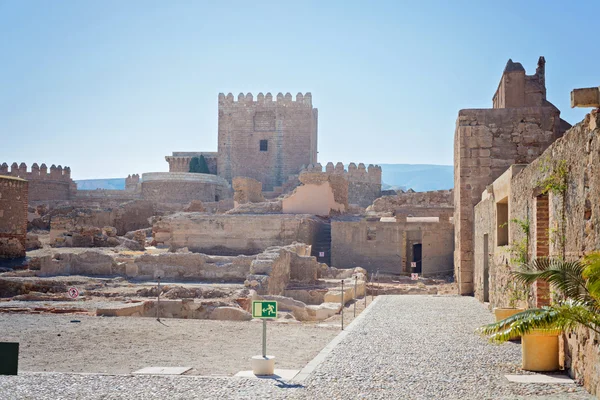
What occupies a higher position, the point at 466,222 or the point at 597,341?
the point at 466,222

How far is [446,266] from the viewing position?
Answer: 77.2 ft

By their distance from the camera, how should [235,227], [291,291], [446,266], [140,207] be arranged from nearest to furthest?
1. [291,291]
2. [446,266]
3. [235,227]
4. [140,207]

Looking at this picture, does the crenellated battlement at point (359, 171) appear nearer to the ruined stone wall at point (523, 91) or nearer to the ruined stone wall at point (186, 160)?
the ruined stone wall at point (186, 160)

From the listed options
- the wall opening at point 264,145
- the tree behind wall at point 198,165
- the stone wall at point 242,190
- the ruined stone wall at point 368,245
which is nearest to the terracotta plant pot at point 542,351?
the ruined stone wall at point 368,245

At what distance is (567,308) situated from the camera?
17.4 ft

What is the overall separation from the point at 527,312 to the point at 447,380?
50.6 inches

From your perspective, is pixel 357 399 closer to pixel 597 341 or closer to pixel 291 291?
pixel 597 341

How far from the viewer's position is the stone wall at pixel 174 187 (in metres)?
48.1

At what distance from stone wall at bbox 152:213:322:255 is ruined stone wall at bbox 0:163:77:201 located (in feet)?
78.4

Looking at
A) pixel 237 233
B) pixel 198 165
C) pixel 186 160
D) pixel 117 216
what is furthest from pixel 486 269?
pixel 186 160

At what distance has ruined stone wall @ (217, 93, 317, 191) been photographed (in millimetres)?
54438

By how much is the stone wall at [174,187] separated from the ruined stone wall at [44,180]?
5388 millimetres

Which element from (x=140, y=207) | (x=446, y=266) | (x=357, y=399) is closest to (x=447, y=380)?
(x=357, y=399)

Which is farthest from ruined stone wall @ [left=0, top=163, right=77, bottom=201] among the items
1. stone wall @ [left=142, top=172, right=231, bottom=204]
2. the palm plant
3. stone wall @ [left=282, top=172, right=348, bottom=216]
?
the palm plant
